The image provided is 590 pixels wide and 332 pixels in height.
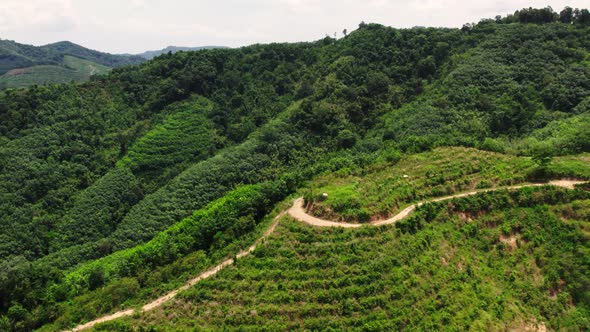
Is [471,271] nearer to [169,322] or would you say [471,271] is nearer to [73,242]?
[169,322]

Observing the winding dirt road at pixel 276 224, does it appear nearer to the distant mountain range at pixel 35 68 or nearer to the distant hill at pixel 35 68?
the distant mountain range at pixel 35 68

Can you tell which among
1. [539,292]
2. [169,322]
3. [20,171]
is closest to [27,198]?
[20,171]

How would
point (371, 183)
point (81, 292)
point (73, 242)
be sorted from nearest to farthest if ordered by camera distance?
point (81, 292), point (371, 183), point (73, 242)

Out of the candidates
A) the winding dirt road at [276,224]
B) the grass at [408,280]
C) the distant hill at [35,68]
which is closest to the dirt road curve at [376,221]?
the winding dirt road at [276,224]

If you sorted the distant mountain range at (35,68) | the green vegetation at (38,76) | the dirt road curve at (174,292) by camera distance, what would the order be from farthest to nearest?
the distant mountain range at (35,68) < the green vegetation at (38,76) < the dirt road curve at (174,292)

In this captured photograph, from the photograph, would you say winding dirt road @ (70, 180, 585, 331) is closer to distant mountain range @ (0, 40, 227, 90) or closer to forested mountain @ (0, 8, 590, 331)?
forested mountain @ (0, 8, 590, 331)

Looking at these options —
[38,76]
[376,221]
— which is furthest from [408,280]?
[38,76]
